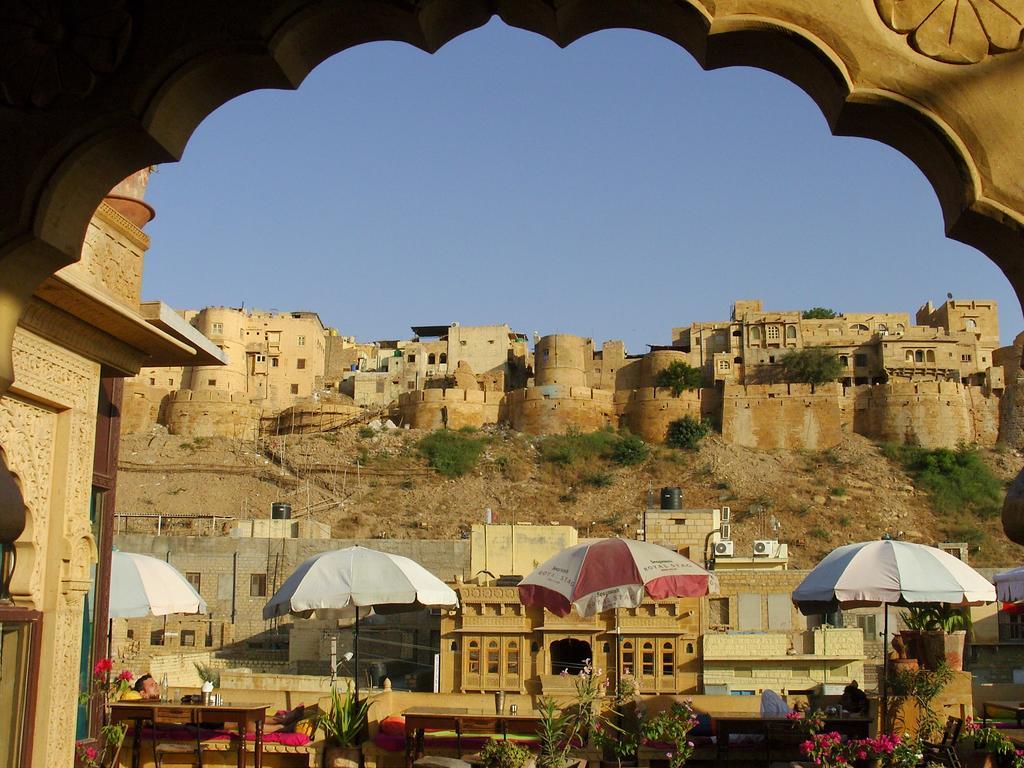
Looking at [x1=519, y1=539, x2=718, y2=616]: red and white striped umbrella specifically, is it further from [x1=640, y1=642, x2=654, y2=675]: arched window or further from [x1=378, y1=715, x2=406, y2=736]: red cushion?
[x1=640, y1=642, x2=654, y2=675]: arched window

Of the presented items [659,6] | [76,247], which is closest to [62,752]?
[76,247]

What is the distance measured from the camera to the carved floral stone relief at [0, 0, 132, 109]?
303 cm

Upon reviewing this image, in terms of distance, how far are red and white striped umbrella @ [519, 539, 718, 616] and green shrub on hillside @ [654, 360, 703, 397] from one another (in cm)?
5204

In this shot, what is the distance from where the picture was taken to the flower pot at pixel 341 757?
8562 millimetres

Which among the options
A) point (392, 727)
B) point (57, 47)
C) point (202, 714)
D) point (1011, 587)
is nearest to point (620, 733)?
point (392, 727)

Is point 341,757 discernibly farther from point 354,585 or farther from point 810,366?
point 810,366

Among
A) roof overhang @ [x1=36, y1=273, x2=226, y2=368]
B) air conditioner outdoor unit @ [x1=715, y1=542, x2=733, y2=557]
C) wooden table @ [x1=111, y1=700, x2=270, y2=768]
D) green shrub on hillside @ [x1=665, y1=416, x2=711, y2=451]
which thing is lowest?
wooden table @ [x1=111, y1=700, x2=270, y2=768]

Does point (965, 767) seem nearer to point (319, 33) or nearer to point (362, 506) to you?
point (319, 33)

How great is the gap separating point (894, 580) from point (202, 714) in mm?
5865

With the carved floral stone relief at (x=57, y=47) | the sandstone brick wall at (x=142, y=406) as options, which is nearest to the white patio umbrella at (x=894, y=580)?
the carved floral stone relief at (x=57, y=47)

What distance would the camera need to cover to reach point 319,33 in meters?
3.03

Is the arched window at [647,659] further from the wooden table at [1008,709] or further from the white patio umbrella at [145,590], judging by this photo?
the white patio umbrella at [145,590]

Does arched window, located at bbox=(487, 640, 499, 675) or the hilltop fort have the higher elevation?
the hilltop fort

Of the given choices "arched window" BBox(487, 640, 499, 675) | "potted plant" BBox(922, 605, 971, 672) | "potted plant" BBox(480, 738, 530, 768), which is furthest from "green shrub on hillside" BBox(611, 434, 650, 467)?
"potted plant" BBox(480, 738, 530, 768)
